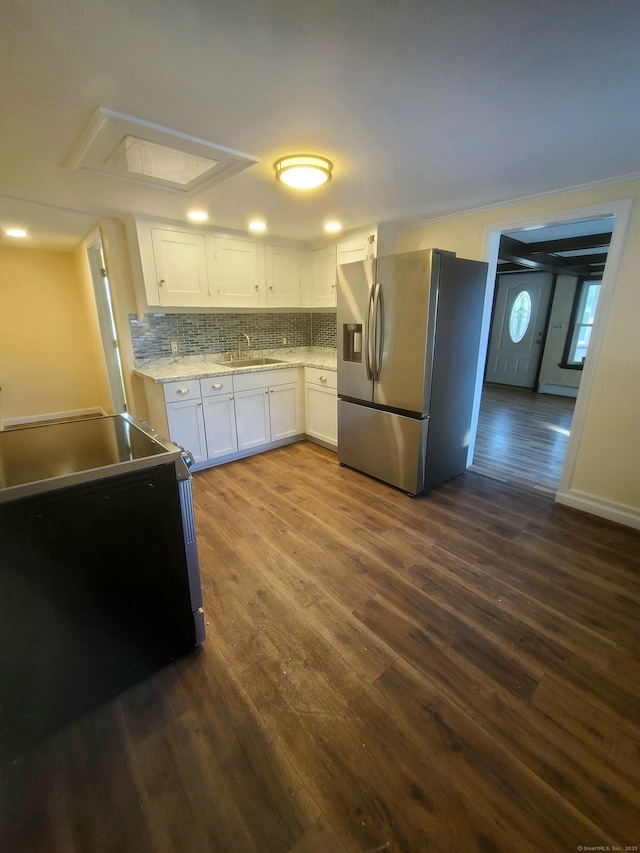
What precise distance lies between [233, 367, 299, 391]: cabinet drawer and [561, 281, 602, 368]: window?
5.32 metres

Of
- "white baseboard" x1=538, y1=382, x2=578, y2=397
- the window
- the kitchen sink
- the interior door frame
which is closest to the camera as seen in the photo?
the interior door frame

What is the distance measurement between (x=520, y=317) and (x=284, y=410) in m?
5.52

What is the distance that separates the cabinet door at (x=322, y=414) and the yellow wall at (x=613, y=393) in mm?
1999

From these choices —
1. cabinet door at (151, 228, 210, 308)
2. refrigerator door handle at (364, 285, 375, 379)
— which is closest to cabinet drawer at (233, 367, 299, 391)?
cabinet door at (151, 228, 210, 308)

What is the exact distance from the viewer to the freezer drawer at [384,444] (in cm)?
275

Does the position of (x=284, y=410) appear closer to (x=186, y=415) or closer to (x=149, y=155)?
(x=186, y=415)

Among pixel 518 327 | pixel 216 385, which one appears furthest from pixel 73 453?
pixel 518 327

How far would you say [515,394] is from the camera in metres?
6.45

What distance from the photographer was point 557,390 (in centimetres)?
640

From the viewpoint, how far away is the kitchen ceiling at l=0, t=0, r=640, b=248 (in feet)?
3.29

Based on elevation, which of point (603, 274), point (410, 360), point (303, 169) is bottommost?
point (410, 360)

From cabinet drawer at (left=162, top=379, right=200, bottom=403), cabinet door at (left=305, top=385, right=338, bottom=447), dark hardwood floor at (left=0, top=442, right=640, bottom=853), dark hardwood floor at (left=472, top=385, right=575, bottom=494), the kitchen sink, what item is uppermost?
the kitchen sink

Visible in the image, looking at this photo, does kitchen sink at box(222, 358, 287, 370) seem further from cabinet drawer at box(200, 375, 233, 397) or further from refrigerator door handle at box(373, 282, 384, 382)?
refrigerator door handle at box(373, 282, 384, 382)

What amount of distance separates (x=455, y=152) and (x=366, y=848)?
2.82m
